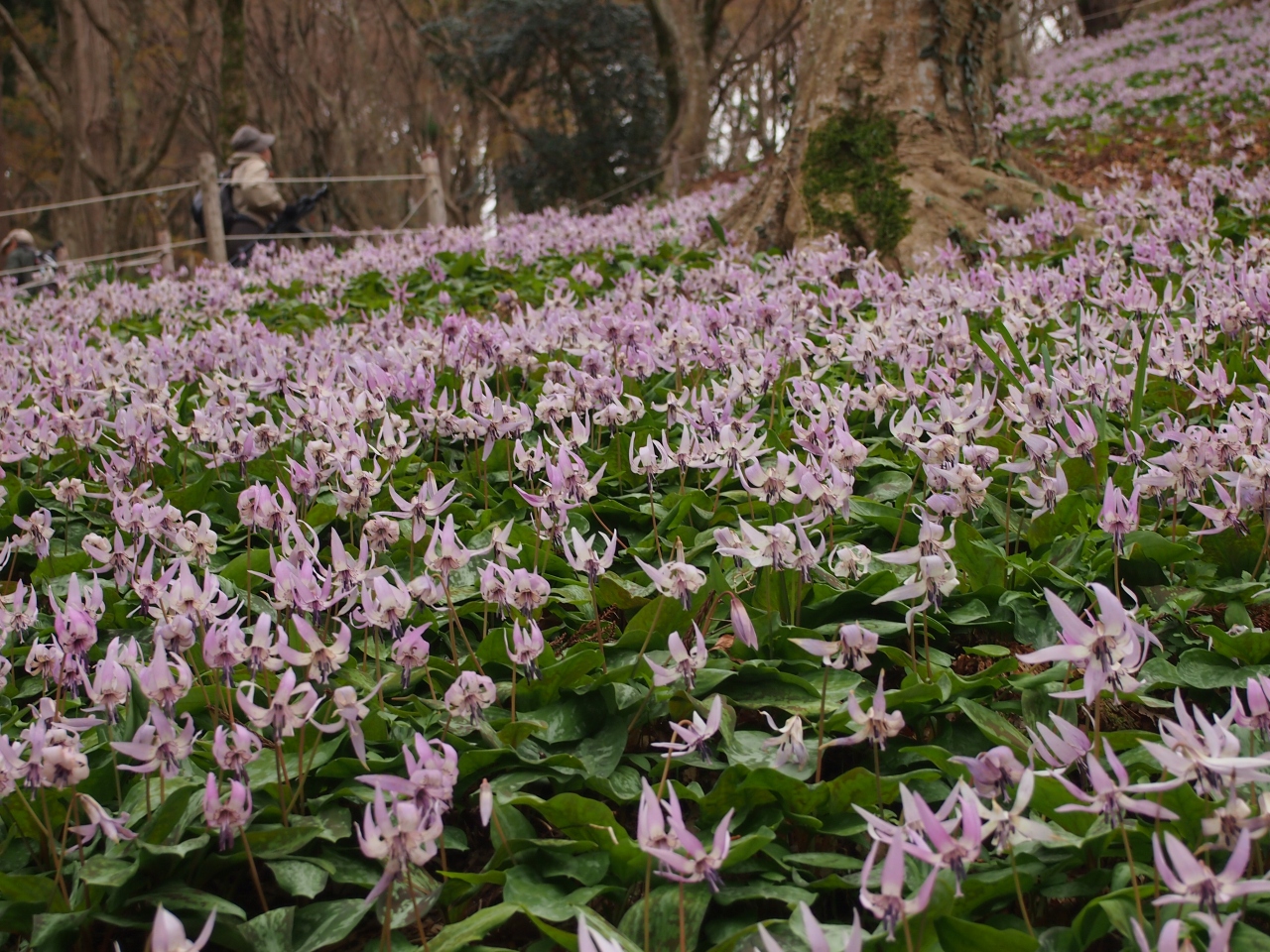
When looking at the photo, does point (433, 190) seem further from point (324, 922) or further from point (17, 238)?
point (324, 922)

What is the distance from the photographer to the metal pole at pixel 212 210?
12.8 m

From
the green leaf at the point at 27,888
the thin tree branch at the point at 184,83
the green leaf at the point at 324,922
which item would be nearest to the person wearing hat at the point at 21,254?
the thin tree branch at the point at 184,83

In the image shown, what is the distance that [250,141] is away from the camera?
12.9 m

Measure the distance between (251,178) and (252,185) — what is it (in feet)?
0.39

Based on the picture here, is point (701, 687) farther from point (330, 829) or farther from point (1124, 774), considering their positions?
point (1124, 774)

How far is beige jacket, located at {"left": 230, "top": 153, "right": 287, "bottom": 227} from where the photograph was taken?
13.2 metres

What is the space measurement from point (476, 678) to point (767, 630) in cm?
78

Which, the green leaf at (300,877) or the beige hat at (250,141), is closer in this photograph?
the green leaf at (300,877)

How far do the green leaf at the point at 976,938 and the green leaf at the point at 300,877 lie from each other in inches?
39.1

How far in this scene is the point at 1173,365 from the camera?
3.19 meters

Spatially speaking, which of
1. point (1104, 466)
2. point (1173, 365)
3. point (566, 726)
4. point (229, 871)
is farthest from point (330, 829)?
point (1173, 365)

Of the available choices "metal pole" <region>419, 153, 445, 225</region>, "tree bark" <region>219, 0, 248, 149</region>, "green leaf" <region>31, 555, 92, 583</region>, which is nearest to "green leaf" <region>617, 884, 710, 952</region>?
"green leaf" <region>31, 555, 92, 583</region>

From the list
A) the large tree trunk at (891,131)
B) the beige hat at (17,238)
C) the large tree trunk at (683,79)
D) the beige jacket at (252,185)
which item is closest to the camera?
the large tree trunk at (891,131)

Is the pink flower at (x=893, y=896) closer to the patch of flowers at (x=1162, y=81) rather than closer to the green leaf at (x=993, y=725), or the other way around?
the green leaf at (x=993, y=725)
